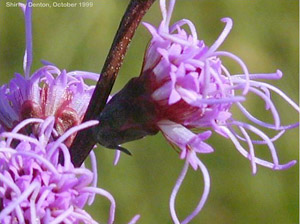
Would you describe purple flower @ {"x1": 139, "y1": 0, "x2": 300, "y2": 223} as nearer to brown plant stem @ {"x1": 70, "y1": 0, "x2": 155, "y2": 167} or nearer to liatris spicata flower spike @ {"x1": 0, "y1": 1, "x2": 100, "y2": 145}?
brown plant stem @ {"x1": 70, "y1": 0, "x2": 155, "y2": 167}

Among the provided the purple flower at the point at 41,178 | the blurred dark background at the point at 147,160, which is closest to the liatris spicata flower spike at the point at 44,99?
the purple flower at the point at 41,178

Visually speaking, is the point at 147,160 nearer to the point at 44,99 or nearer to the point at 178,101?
the point at 44,99

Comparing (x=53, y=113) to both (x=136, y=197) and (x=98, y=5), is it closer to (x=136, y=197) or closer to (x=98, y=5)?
(x=136, y=197)

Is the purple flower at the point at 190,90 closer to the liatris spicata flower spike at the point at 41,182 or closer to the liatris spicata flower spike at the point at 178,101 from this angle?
the liatris spicata flower spike at the point at 178,101

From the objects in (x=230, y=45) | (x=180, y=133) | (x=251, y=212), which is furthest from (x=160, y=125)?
(x=230, y=45)

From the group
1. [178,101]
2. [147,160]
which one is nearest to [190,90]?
[178,101]
